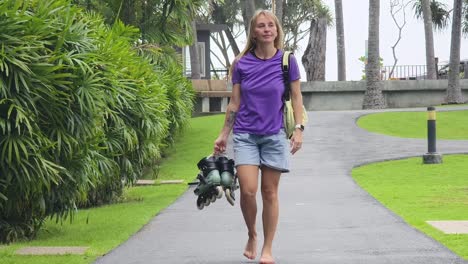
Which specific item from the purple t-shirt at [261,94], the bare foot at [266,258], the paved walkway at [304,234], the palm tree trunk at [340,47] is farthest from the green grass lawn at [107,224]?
the palm tree trunk at [340,47]

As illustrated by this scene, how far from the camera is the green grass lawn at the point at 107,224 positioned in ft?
29.0

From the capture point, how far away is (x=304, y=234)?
958cm

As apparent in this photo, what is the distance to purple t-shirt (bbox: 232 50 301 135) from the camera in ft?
25.2

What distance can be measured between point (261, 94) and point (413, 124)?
21378 millimetres

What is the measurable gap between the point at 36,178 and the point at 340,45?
38.6 m

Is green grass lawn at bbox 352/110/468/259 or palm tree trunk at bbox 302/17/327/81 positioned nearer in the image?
green grass lawn at bbox 352/110/468/259

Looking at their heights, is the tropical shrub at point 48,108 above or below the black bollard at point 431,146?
above

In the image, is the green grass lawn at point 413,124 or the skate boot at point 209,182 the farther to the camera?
the green grass lawn at point 413,124

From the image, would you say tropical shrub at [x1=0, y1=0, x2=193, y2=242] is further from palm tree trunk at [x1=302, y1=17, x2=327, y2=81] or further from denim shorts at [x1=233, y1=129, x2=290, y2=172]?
palm tree trunk at [x1=302, y1=17, x2=327, y2=81]

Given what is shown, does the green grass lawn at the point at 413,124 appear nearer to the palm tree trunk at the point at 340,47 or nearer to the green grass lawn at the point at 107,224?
the green grass lawn at the point at 107,224

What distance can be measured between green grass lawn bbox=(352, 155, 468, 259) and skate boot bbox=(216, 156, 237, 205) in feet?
6.47

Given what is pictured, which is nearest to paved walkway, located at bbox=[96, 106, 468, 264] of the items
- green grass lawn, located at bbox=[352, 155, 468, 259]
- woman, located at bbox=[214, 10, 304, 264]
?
green grass lawn, located at bbox=[352, 155, 468, 259]

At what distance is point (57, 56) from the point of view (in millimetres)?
10055

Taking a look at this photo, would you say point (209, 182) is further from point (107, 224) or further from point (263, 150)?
point (107, 224)
